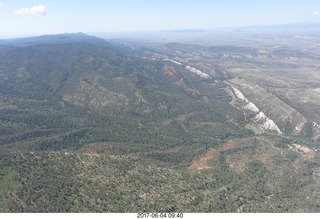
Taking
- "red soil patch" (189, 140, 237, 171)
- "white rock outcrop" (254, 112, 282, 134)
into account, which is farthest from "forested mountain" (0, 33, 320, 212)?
"white rock outcrop" (254, 112, 282, 134)

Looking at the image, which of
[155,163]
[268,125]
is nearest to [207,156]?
[155,163]

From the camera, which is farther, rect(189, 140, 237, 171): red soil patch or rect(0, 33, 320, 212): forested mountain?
rect(189, 140, 237, 171): red soil patch

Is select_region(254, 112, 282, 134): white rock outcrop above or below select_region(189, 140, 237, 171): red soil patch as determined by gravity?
below

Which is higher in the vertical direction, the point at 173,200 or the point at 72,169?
the point at 72,169

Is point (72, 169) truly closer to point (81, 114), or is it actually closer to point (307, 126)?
point (81, 114)

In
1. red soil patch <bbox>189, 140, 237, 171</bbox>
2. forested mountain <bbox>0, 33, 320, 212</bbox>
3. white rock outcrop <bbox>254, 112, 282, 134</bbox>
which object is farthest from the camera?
white rock outcrop <bbox>254, 112, 282, 134</bbox>

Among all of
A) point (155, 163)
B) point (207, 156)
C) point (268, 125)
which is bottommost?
point (268, 125)

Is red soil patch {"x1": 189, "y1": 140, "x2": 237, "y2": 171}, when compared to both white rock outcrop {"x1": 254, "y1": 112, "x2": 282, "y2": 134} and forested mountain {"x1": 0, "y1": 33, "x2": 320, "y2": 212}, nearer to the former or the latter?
forested mountain {"x1": 0, "y1": 33, "x2": 320, "y2": 212}

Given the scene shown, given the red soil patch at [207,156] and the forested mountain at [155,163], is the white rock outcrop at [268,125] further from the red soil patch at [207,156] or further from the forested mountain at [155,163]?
the red soil patch at [207,156]

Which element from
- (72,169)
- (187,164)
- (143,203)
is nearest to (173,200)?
(143,203)

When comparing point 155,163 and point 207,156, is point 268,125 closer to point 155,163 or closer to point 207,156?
point 207,156

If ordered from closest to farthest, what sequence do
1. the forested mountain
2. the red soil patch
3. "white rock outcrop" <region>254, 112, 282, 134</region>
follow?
the forested mountain < the red soil patch < "white rock outcrop" <region>254, 112, 282, 134</region>
